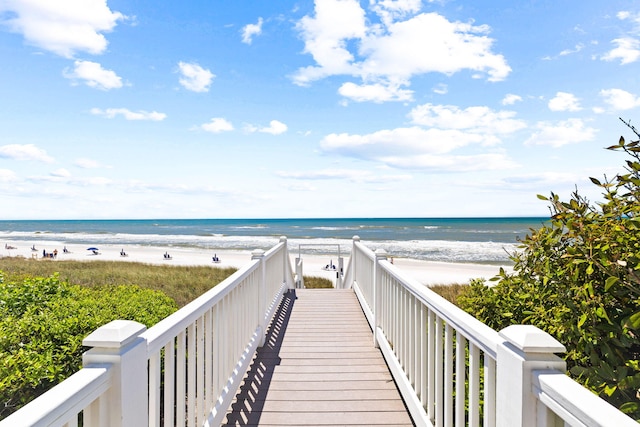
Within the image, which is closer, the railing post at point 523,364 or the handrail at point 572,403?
the handrail at point 572,403

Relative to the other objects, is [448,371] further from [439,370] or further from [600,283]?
[600,283]

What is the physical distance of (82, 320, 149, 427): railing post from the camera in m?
1.26

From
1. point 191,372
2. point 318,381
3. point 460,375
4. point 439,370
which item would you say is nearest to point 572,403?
point 460,375

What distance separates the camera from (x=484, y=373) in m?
1.55

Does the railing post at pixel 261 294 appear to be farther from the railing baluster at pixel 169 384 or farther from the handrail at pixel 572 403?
the handrail at pixel 572 403

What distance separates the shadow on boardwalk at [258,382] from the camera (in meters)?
2.81

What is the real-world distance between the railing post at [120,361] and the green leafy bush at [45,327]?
1987mm

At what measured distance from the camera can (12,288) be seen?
14.4 ft

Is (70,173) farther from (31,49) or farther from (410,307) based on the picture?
(410,307)

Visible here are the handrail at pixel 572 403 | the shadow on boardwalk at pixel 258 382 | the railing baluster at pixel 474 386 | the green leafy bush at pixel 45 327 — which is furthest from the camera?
the shadow on boardwalk at pixel 258 382

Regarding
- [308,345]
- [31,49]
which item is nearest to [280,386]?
[308,345]

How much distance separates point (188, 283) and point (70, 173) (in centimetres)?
6484

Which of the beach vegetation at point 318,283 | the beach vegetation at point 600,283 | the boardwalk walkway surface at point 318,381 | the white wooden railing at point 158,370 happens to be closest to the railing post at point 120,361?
the white wooden railing at point 158,370

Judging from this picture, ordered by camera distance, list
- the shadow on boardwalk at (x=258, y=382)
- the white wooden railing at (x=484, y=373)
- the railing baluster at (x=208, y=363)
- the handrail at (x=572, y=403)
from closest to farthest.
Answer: the handrail at (x=572, y=403)
the white wooden railing at (x=484, y=373)
the railing baluster at (x=208, y=363)
the shadow on boardwalk at (x=258, y=382)
